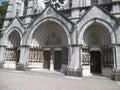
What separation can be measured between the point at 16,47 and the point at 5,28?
297 centimetres

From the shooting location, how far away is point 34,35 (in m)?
12.8

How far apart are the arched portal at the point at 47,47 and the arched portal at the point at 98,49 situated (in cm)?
284

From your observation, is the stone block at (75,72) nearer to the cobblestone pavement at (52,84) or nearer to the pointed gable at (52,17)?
the cobblestone pavement at (52,84)

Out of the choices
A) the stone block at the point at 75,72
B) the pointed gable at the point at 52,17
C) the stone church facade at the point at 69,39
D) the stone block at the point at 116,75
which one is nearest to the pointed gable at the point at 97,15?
the stone church facade at the point at 69,39

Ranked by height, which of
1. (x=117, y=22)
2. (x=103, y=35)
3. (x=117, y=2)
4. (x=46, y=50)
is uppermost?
(x=117, y=2)

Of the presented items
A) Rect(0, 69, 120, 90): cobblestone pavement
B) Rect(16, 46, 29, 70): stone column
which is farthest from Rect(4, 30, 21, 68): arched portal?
Rect(0, 69, 120, 90): cobblestone pavement

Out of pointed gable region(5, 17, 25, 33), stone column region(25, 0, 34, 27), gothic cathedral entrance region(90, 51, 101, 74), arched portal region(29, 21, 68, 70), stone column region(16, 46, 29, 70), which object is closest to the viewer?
gothic cathedral entrance region(90, 51, 101, 74)

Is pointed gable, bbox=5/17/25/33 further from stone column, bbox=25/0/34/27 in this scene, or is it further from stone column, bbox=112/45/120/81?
stone column, bbox=112/45/120/81

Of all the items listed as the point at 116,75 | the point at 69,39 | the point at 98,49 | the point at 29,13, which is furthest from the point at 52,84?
the point at 29,13

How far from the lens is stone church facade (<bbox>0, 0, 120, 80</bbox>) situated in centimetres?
959

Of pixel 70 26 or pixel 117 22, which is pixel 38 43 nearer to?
pixel 70 26

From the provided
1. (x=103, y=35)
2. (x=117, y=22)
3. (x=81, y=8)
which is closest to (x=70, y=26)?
(x=81, y=8)

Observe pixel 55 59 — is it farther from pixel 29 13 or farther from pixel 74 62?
pixel 29 13

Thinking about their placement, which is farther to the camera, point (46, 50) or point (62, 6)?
point (62, 6)
